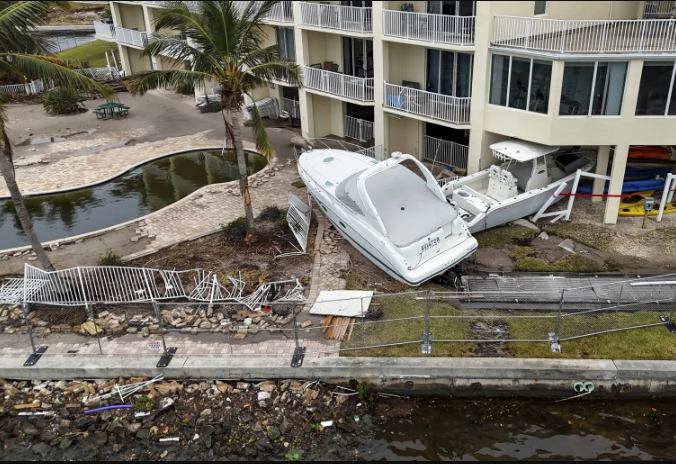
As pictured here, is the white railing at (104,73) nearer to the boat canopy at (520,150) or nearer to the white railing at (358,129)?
the white railing at (358,129)

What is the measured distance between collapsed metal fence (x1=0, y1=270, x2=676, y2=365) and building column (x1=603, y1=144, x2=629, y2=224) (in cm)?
305

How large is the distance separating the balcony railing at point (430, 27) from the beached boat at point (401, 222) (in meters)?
5.15

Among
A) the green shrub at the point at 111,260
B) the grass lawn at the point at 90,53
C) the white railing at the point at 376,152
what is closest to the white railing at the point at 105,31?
the grass lawn at the point at 90,53

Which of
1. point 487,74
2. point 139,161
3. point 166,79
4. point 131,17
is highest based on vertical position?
point 131,17

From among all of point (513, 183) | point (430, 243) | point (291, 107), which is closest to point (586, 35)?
point (513, 183)

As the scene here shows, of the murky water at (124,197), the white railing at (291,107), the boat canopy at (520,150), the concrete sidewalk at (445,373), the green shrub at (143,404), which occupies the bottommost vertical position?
the green shrub at (143,404)

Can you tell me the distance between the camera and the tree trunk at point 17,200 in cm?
1338

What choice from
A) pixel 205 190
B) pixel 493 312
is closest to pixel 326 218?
pixel 205 190

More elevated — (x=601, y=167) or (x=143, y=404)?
(x=601, y=167)

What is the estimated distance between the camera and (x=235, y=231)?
16.6 metres

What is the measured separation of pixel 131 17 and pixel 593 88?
3172cm

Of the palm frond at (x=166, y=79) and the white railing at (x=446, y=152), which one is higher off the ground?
the palm frond at (x=166, y=79)

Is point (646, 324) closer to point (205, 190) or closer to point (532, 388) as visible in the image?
point (532, 388)

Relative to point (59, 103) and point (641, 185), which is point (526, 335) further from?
point (59, 103)
